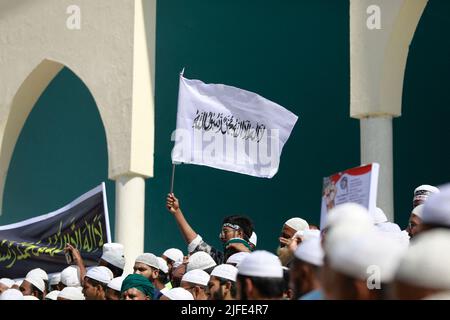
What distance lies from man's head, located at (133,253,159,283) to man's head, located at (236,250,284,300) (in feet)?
11.5

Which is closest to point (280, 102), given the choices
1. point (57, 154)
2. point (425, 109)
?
point (425, 109)

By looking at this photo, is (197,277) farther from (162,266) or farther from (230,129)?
(230,129)

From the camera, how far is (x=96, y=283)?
8086mm

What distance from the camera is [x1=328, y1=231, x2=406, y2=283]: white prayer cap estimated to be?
360 cm

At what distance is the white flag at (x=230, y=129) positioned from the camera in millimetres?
9883

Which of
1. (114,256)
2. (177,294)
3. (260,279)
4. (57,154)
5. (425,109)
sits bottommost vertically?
(260,279)

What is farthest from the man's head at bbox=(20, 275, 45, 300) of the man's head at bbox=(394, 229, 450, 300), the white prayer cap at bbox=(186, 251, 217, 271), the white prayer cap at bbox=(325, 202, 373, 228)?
the man's head at bbox=(394, 229, 450, 300)

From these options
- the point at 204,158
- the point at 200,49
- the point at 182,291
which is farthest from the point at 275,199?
the point at 182,291

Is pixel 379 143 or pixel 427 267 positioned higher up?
pixel 379 143

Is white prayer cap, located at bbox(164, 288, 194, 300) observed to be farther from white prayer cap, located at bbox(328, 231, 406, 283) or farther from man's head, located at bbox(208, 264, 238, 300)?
white prayer cap, located at bbox(328, 231, 406, 283)

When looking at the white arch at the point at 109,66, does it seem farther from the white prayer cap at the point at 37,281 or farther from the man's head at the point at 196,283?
the man's head at the point at 196,283

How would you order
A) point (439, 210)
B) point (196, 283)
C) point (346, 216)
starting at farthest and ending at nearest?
point (196, 283)
point (346, 216)
point (439, 210)

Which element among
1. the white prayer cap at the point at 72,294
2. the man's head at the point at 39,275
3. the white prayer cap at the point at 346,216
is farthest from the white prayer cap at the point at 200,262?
the white prayer cap at the point at 346,216

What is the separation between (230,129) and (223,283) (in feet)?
11.3
